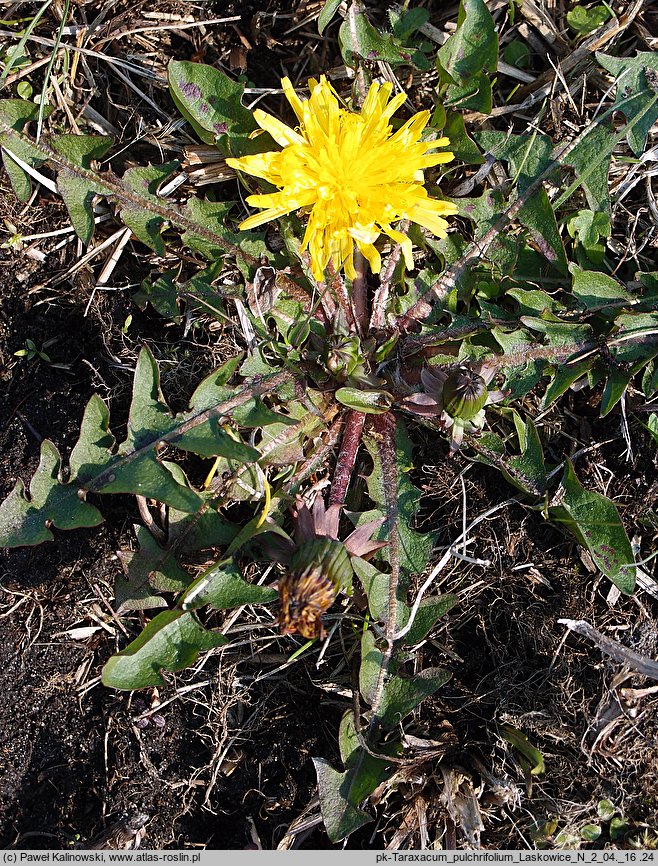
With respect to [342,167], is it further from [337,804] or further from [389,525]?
[337,804]

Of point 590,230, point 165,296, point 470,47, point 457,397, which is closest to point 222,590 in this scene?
point 457,397

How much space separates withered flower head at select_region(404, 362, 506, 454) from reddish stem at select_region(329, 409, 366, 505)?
241 millimetres

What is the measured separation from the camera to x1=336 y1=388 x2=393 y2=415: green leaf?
2578 mm

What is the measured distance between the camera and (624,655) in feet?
9.07

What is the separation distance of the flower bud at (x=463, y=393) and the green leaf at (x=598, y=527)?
0.54 metres

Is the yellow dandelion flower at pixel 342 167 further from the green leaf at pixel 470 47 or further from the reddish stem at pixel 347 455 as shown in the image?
the reddish stem at pixel 347 455

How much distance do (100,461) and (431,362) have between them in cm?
132

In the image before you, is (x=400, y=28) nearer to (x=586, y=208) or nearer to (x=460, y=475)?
(x=586, y=208)

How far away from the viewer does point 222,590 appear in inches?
96.4

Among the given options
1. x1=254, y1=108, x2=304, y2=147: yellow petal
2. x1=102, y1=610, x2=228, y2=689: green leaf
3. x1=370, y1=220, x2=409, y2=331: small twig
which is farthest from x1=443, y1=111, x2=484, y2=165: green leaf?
x1=102, y1=610, x2=228, y2=689: green leaf

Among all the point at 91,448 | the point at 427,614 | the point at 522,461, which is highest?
the point at 91,448

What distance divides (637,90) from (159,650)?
2807 millimetres

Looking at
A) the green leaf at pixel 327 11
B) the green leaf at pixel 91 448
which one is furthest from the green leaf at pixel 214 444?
the green leaf at pixel 327 11

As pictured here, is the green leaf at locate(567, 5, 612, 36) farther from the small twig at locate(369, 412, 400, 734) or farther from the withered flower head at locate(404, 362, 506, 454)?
the small twig at locate(369, 412, 400, 734)
